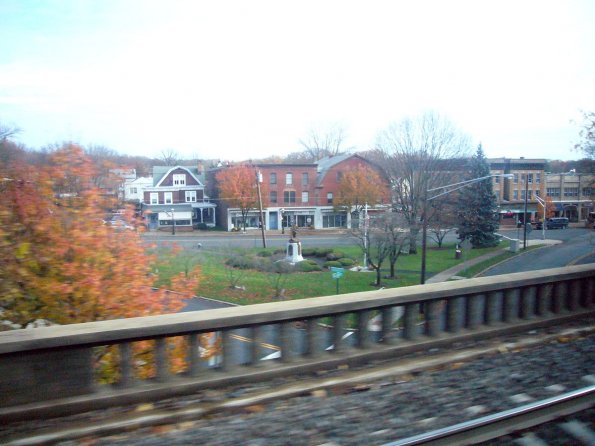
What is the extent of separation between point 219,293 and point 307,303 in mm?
10639

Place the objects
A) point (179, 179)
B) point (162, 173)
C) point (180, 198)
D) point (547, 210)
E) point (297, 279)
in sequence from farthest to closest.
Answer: point (179, 179) < point (162, 173) < point (180, 198) < point (297, 279) < point (547, 210)

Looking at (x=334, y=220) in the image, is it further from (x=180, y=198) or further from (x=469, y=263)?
(x=469, y=263)

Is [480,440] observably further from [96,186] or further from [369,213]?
[369,213]

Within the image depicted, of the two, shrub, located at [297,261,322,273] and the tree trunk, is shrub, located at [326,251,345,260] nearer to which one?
shrub, located at [297,261,322,273]

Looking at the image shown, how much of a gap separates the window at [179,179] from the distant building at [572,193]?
22.6 m

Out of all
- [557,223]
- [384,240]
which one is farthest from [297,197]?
[557,223]

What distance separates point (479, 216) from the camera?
15625 mm

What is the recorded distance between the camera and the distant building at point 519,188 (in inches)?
531

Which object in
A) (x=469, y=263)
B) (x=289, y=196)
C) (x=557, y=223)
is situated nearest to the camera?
(x=557, y=223)

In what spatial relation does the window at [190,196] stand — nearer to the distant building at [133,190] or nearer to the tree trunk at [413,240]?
the distant building at [133,190]

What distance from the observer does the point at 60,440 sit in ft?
13.0

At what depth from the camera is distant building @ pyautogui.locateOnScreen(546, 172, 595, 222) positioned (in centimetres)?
1385

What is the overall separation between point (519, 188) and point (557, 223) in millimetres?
2477

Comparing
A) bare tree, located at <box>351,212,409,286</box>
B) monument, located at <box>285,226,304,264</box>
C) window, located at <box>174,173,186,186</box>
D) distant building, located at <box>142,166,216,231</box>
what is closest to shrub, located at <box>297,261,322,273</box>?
monument, located at <box>285,226,304,264</box>
